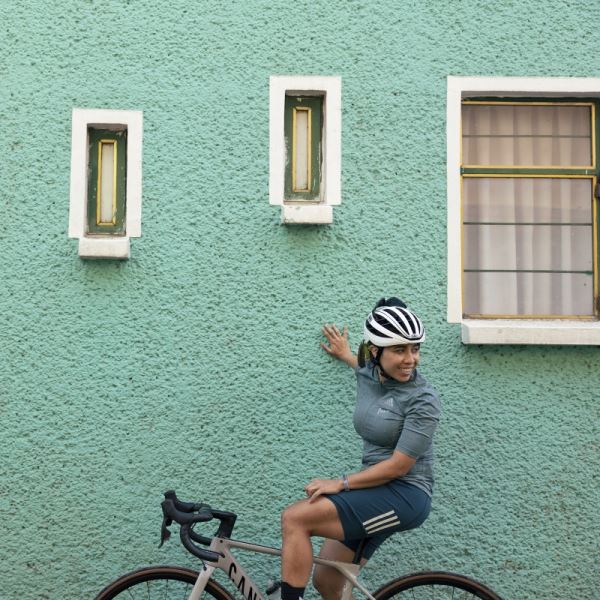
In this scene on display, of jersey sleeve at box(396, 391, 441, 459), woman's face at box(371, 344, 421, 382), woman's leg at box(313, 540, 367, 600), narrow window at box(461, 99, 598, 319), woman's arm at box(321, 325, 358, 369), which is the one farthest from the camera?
narrow window at box(461, 99, 598, 319)

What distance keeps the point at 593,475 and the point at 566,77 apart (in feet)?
7.09

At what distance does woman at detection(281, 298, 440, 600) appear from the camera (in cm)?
347

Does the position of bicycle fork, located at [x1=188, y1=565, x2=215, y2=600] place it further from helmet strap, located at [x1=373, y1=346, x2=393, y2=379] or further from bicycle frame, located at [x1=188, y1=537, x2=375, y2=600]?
helmet strap, located at [x1=373, y1=346, x2=393, y2=379]

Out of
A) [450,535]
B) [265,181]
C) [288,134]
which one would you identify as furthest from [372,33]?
[450,535]

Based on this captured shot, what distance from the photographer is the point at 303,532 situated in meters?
3.48

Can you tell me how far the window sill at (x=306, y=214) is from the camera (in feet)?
14.3

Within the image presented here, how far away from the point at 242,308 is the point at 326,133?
1053 mm

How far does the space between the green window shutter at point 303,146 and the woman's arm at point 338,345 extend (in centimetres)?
72

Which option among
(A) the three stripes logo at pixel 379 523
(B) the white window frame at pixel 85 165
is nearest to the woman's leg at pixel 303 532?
(A) the three stripes logo at pixel 379 523

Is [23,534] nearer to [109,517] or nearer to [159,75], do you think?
[109,517]

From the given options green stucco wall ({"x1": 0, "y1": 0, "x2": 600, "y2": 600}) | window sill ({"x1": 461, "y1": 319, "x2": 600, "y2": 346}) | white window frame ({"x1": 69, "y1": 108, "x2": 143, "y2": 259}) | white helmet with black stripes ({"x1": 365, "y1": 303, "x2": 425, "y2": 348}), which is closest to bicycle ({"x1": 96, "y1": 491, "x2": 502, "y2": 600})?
green stucco wall ({"x1": 0, "y1": 0, "x2": 600, "y2": 600})

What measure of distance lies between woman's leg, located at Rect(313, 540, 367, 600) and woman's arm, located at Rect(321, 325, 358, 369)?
96cm

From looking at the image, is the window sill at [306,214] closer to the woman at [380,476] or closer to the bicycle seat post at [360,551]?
the woman at [380,476]

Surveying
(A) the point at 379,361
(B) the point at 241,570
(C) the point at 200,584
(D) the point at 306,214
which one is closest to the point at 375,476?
(A) the point at 379,361
